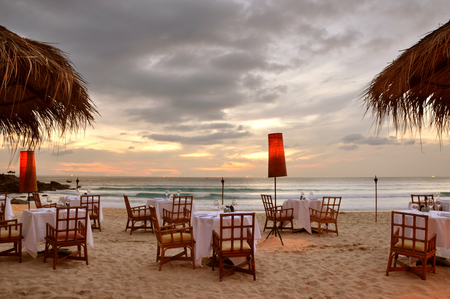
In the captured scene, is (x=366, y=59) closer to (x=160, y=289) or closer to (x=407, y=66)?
(x=407, y=66)

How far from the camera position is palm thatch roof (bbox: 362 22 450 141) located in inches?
88.8

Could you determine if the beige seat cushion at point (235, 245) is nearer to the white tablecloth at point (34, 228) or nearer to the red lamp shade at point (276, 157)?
the red lamp shade at point (276, 157)

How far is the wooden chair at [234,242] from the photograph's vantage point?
4.04 m

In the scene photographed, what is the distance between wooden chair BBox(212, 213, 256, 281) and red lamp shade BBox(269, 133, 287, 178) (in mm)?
1797

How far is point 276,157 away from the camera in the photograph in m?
6.04

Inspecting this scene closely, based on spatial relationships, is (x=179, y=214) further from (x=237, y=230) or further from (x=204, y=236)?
(x=237, y=230)

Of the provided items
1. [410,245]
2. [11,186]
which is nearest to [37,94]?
[410,245]

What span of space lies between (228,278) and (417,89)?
3.47m

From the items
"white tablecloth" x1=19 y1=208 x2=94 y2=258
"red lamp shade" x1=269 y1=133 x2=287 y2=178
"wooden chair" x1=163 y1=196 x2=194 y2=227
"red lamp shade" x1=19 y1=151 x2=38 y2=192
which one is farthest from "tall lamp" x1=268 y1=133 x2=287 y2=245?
"red lamp shade" x1=19 y1=151 x2=38 y2=192

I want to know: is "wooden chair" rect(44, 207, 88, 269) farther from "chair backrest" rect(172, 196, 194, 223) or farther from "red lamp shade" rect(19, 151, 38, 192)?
"chair backrest" rect(172, 196, 194, 223)

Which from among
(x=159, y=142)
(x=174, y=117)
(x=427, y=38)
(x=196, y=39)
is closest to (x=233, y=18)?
(x=196, y=39)

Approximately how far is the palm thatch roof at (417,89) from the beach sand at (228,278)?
84.1 inches

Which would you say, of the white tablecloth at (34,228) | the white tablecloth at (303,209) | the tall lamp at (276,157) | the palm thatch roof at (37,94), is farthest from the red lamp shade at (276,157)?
the palm thatch roof at (37,94)

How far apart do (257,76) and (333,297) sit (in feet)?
28.3
